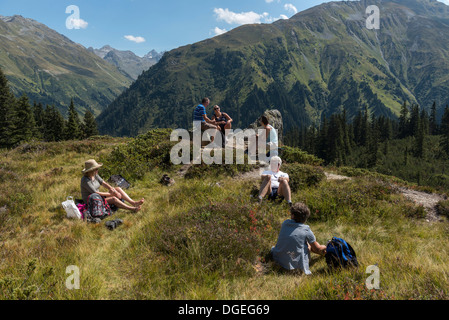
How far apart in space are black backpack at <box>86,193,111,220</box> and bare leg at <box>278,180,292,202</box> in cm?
595

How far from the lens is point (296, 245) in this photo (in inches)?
198

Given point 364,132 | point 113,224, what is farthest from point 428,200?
point 364,132

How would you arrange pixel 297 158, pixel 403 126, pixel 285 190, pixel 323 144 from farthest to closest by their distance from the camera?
pixel 403 126
pixel 323 144
pixel 297 158
pixel 285 190

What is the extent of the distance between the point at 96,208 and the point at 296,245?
613 cm

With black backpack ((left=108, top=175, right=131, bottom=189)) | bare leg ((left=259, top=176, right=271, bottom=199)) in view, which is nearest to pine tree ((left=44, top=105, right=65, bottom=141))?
black backpack ((left=108, top=175, right=131, bottom=189))

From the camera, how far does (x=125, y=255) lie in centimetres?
514

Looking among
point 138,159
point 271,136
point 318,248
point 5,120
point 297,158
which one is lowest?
point 318,248

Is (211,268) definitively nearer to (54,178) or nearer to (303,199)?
(303,199)

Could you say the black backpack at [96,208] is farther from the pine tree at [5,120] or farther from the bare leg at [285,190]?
the pine tree at [5,120]

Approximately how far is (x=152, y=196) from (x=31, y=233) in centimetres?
411

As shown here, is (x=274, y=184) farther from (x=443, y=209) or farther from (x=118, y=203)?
(x=443, y=209)

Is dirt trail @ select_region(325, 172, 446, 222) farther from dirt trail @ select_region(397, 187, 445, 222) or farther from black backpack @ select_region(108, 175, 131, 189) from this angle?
black backpack @ select_region(108, 175, 131, 189)
